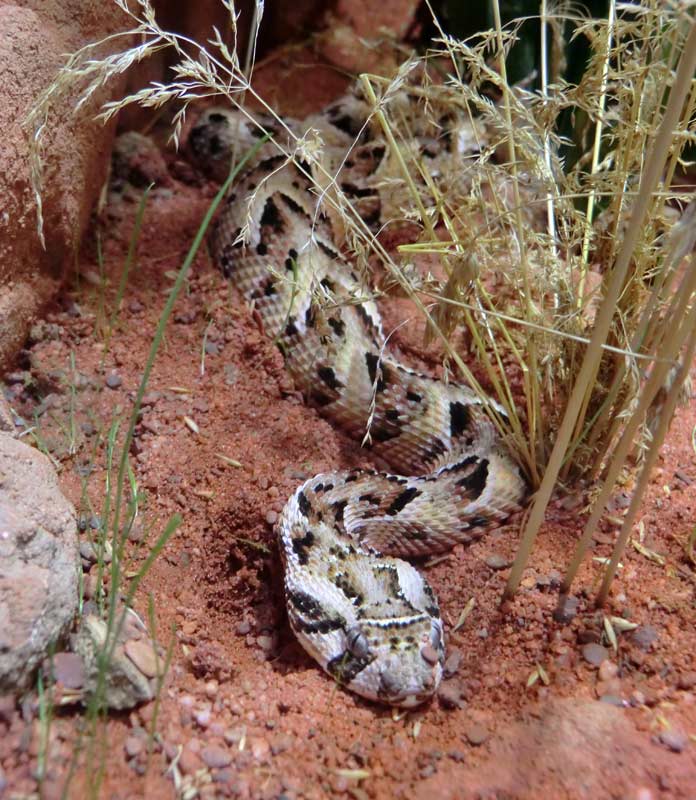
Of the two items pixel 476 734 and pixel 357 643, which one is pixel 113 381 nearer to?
pixel 357 643

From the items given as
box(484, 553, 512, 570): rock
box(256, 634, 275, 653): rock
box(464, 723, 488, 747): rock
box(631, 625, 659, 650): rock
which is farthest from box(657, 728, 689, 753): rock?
box(256, 634, 275, 653): rock

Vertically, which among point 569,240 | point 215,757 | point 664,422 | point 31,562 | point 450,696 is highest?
point 569,240

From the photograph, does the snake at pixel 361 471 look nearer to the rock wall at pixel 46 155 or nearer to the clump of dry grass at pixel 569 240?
the clump of dry grass at pixel 569 240

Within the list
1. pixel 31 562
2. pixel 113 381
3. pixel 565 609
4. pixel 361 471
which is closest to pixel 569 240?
pixel 361 471

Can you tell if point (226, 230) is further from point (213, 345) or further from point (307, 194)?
point (213, 345)

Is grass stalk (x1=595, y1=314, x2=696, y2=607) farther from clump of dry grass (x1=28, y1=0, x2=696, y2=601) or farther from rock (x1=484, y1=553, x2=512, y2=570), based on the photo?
rock (x1=484, y1=553, x2=512, y2=570)

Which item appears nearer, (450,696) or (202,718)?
(202,718)

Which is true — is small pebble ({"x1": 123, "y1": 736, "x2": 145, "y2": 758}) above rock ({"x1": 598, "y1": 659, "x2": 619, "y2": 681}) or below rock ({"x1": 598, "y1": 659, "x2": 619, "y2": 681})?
above
